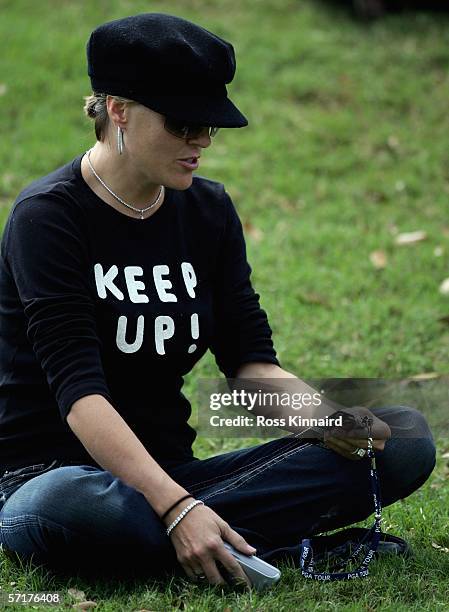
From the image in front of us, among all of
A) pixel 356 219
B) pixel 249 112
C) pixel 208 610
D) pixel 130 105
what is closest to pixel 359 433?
pixel 208 610

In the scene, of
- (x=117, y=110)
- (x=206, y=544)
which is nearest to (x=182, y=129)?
(x=117, y=110)

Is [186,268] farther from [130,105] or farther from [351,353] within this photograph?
[351,353]

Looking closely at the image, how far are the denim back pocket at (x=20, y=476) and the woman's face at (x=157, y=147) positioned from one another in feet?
2.60

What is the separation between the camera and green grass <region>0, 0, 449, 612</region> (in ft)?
9.92

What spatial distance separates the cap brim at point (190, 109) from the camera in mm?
2854

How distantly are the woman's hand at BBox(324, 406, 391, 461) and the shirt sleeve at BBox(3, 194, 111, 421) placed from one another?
2.00 ft

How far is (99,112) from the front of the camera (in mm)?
3037

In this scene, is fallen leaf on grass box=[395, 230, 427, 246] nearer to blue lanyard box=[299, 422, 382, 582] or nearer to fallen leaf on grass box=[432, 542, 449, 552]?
fallen leaf on grass box=[432, 542, 449, 552]

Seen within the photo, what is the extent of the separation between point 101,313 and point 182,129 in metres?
0.52

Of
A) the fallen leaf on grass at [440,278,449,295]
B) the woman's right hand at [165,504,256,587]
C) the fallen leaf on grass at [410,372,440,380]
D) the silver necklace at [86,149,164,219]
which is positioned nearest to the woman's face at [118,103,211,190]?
the silver necklace at [86,149,164,219]

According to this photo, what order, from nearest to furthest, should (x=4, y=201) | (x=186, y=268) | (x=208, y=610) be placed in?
(x=208, y=610) < (x=186, y=268) < (x=4, y=201)

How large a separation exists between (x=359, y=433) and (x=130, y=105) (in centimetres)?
102

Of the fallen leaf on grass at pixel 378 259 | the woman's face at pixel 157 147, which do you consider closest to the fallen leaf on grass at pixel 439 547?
the woman's face at pixel 157 147

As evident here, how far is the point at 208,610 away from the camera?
8.91ft
